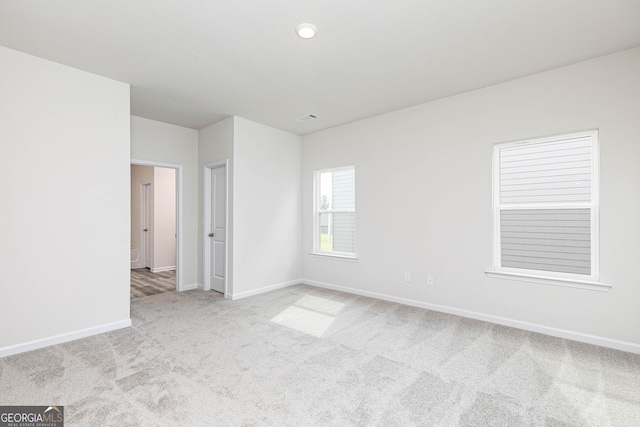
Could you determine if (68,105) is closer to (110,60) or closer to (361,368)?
(110,60)

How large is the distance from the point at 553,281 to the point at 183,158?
5.46m

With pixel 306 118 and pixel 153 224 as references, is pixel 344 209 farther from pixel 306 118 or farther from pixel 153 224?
pixel 153 224

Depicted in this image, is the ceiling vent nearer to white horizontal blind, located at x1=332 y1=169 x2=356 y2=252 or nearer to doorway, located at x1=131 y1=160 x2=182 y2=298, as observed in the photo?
white horizontal blind, located at x1=332 y1=169 x2=356 y2=252

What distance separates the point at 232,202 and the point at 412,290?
9.62 ft

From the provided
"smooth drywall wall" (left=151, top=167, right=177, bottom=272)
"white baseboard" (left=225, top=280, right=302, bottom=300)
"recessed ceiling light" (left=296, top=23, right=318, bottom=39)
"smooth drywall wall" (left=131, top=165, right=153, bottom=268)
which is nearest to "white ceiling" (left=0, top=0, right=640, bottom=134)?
"recessed ceiling light" (left=296, top=23, right=318, bottom=39)

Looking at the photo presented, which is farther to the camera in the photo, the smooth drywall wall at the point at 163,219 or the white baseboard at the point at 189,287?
the smooth drywall wall at the point at 163,219

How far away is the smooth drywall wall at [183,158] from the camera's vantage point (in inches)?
188

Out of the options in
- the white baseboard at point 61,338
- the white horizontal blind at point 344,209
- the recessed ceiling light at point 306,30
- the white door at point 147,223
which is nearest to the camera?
the recessed ceiling light at point 306,30

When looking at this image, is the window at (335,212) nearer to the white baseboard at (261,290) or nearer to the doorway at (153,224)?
the white baseboard at (261,290)

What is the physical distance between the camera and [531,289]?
3.29 m

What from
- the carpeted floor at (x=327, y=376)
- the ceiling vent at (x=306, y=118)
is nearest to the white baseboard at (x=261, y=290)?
the carpeted floor at (x=327, y=376)

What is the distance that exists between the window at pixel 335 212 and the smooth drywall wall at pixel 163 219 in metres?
3.70

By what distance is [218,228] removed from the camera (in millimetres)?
5055

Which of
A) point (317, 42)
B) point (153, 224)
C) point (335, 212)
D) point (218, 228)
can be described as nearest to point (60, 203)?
point (218, 228)
